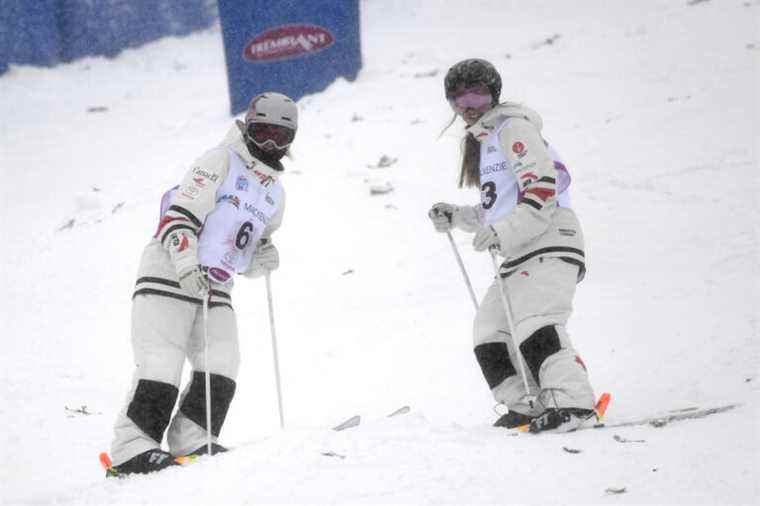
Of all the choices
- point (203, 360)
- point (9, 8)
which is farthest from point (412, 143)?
point (9, 8)

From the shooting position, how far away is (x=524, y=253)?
3.88 m

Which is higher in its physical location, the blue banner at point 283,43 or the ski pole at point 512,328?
the blue banner at point 283,43

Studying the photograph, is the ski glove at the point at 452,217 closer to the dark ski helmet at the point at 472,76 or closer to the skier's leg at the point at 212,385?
the dark ski helmet at the point at 472,76

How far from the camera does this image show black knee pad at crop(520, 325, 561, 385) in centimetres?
368

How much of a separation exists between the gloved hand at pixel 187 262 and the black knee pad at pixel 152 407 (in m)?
0.41

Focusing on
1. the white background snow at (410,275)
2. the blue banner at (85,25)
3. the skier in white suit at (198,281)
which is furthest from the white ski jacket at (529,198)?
the blue banner at (85,25)

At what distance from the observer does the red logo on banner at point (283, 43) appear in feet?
34.4

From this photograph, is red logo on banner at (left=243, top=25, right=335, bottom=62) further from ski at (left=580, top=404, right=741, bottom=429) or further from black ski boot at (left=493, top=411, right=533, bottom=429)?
ski at (left=580, top=404, right=741, bottom=429)

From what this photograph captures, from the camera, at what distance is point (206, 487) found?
2844mm

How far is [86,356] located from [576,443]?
12.7 feet

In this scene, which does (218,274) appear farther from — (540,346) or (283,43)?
(283,43)

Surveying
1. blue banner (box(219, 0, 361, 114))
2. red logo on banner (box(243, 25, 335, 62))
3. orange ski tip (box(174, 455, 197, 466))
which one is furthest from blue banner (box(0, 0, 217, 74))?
orange ski tip (box(174, 455, 197, 466))

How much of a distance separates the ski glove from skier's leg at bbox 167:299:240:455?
3.43 ft

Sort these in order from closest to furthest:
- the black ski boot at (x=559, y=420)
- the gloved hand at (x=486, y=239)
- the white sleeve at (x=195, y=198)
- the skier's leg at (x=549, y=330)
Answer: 1. the black ski boot at (x=559, y=420)
2. the skier's leg at (x=549, y=330)
3. the gloved hand at (x=486, y=239)
4. the white sleeve at (x=195, y=198)
